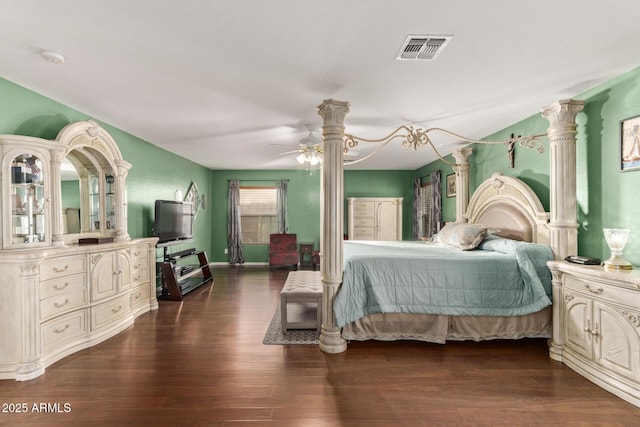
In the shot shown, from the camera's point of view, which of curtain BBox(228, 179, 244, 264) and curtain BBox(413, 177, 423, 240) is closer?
curtain BBox(413, 177, 423, 240)

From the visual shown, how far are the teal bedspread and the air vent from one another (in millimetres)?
1804

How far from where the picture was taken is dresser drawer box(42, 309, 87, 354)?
2686 millimetres

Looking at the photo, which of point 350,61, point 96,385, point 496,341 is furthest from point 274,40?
point 496,341

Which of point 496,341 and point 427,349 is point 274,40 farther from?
point 496,341

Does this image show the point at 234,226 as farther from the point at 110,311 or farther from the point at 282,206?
the point at 110,311

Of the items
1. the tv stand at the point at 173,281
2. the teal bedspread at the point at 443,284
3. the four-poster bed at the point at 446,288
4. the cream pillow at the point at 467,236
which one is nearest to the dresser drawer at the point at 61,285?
the tv stand at the point at 173,281

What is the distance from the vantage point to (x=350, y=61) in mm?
2320

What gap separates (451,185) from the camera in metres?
5.73

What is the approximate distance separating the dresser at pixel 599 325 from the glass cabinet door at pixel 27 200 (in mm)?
4659

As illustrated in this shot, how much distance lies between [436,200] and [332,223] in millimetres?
3959

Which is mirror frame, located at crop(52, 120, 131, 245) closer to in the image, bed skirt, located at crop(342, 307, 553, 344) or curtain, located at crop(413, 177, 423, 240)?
bed skirt, located at crop(342, 307, 553, 344)

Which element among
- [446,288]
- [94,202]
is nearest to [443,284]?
[446,288]

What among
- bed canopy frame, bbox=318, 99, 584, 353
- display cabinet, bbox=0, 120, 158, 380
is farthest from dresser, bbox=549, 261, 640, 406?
display cabinet, bbox=0, 120, 158, 380

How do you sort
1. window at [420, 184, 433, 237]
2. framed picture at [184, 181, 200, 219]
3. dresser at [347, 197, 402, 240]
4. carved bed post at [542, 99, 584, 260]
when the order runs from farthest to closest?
1. dresser at [347, 197, 402, 240]
2. window at [420, 184, 433, 237]
3. framed picture at [184, 181, 200, 219]
4. carved bed post at [542, 99, 584, 260]
